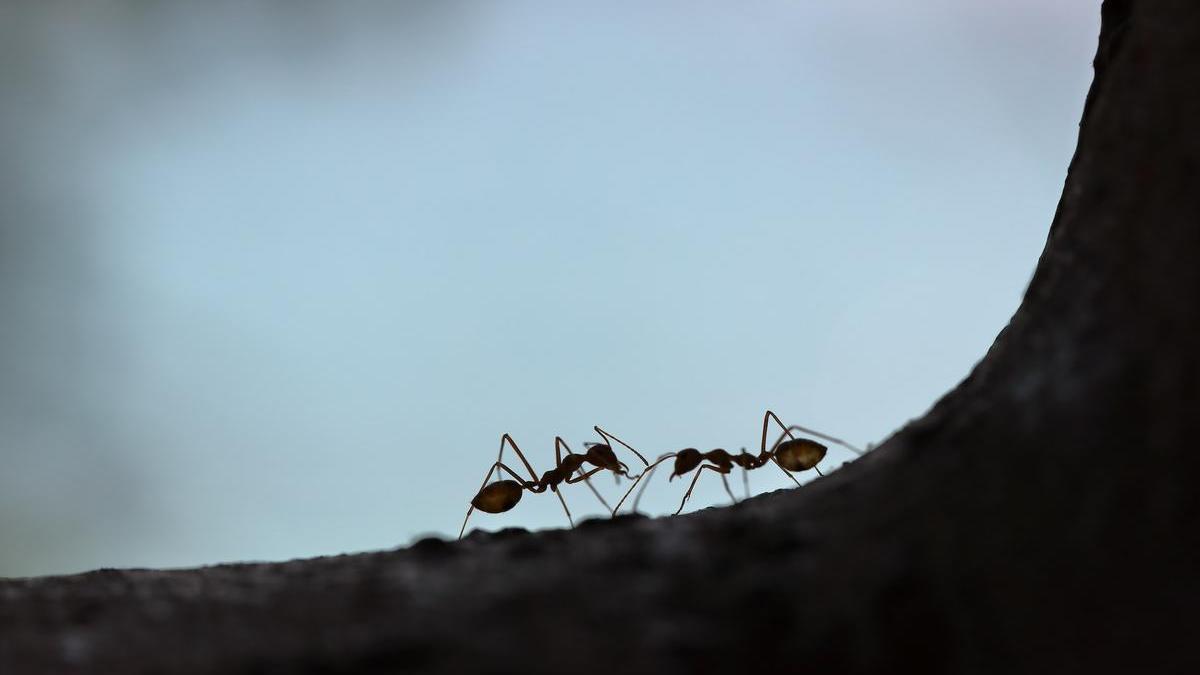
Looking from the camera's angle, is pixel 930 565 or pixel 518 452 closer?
pixel 930 565

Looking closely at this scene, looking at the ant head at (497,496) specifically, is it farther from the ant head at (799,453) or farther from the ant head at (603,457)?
the ant head at (799,453)

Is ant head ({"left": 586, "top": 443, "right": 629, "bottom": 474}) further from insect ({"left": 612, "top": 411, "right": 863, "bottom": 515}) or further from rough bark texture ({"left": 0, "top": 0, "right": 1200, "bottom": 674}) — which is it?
rough bark texture ({"left": 0, "top": 0, "right": 1200, "bottom": 674})

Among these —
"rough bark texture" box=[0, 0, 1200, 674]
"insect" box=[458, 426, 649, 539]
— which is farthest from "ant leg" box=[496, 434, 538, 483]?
"rough bark texture" box=[0, 0, 1200, 674]

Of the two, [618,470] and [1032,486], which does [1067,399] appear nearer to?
[1032,486]

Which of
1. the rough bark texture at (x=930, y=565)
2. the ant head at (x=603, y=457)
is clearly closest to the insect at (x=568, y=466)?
the ant head at (x=603, y=457)

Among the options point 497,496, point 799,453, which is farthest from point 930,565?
point 497,496

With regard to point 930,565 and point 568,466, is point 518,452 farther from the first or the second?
point 930,565
